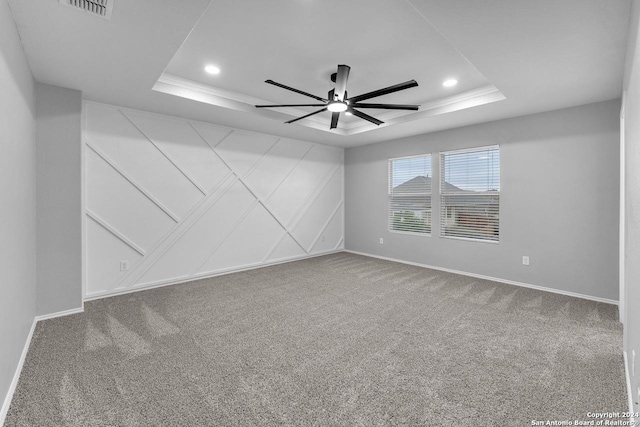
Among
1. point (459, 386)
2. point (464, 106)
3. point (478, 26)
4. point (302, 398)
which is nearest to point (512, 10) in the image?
point (478, 26)

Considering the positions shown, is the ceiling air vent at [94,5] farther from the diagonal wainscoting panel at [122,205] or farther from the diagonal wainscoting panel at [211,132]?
the diagonal wainscoting panel at [211,132]

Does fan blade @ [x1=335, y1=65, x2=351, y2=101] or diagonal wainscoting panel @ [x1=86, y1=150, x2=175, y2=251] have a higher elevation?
fan blade @ [x1=335, y1=65, x2=351, y2=101]

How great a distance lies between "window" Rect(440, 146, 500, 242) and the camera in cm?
456

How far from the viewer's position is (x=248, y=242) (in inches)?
204

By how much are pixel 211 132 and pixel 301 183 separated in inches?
78.0

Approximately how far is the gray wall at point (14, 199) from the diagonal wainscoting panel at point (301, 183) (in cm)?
330

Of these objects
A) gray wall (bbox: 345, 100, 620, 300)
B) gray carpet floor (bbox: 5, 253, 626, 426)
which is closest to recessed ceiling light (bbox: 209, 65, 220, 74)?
gray carpet floor (bbox: 5, 253, 626, 426)

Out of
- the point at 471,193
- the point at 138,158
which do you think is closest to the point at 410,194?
the point at 471,193

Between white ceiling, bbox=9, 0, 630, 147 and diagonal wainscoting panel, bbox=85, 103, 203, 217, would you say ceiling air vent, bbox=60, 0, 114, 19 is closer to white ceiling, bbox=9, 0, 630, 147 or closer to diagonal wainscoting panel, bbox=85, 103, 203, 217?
white ceiling, bbox=9, 0, 630, 147

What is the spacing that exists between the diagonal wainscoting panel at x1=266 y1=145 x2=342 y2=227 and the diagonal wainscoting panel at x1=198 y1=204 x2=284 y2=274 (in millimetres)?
244

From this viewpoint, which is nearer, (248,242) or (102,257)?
(102,257)

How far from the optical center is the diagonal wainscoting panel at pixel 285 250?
5590 millimetres

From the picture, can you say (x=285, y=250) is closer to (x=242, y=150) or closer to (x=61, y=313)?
(x=242, y=150)

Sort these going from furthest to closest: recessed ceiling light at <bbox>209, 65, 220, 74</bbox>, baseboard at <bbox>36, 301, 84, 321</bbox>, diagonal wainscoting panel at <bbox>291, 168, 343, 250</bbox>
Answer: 1. diagonal wainscoting panel at <bbox>291, 168, 343, 250</bbox>
2. recessed ceiling light at <bbox>209, 65, 220, 74</bbox>
3. baseboard at <bbox>36, 301, 84, 321</bbox>
